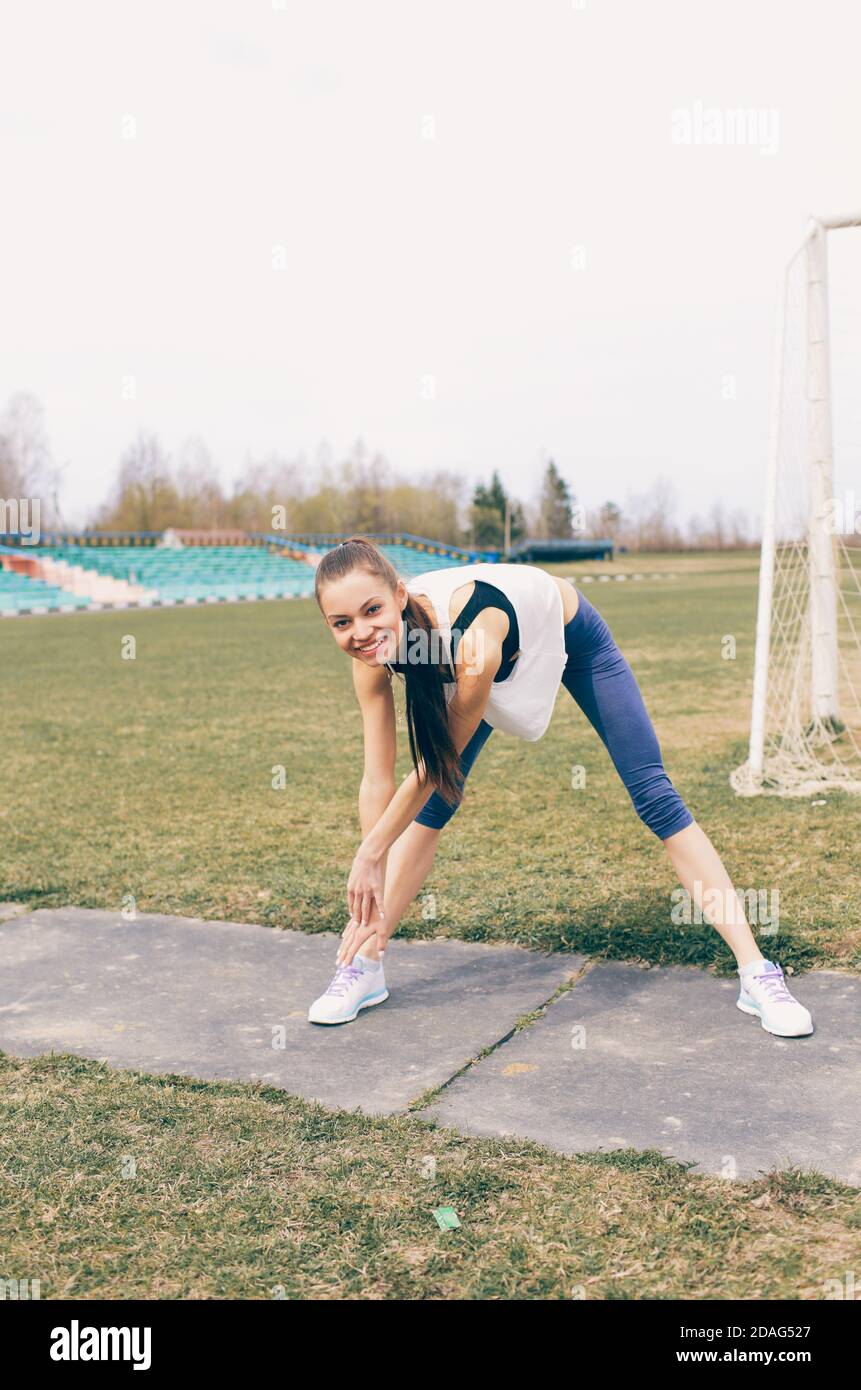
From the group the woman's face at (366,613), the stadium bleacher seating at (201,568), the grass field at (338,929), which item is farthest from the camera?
the stadium bleacher seating at (201,568)

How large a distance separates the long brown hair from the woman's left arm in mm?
32

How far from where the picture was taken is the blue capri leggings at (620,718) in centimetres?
356

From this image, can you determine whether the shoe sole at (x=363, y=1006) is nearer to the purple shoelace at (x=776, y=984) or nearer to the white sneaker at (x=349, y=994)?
the white sneaker at (x=349, y=994)

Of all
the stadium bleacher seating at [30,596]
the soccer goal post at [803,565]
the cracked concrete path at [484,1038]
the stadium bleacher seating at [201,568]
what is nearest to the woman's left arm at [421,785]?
the cracked concrete path at [484,1038]

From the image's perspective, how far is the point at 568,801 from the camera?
6402 millimetres

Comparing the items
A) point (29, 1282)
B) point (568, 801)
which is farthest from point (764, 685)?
point (29, 1282)

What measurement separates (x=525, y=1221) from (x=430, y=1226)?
0.19 meters

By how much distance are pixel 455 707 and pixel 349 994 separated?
39.0 inches

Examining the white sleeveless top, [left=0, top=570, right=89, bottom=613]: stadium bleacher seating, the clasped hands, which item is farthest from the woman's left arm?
[left=0, top=570, right=89, bottom=613]: stadium bleacher seating

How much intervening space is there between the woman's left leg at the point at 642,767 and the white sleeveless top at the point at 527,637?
201mm

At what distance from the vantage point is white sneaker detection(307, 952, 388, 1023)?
3521mm

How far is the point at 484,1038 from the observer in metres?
3.36

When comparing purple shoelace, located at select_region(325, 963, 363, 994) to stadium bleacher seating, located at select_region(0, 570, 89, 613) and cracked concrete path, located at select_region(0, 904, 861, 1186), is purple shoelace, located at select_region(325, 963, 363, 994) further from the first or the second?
stadium bleacher seating, located at select_region(0, 570, 89, 613)
